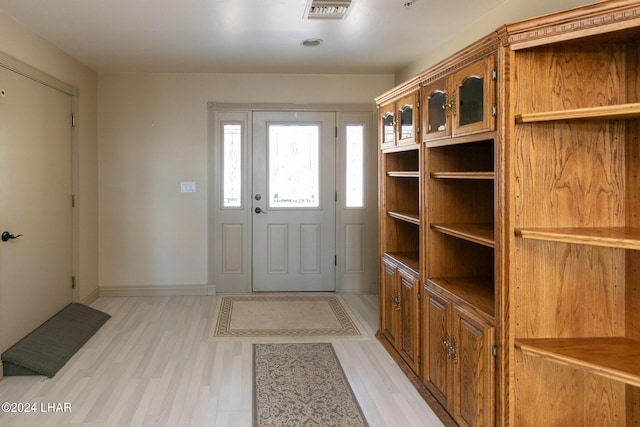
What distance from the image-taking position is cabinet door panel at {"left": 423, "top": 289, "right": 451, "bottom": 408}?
8.23 ft

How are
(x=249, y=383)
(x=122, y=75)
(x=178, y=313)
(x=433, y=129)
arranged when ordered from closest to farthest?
(x=433, y=129)
(x=249, y=383)
(x=178, y=313)
(x=122, y=75)

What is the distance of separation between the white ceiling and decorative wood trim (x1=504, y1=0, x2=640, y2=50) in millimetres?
1396

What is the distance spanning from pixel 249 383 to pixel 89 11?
9.02ft

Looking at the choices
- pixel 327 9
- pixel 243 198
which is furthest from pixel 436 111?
pixel 243 198

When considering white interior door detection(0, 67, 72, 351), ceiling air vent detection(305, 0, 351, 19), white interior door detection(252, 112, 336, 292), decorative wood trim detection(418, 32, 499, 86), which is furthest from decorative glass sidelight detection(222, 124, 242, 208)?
decorative wood trim detection(418, 32, 499, 86)

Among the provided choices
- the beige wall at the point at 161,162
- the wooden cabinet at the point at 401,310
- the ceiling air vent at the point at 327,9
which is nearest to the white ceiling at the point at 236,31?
the ceiling air vent at the point at 327,9

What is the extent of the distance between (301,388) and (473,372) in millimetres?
1158

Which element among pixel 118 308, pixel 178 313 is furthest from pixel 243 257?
pixel 118 308

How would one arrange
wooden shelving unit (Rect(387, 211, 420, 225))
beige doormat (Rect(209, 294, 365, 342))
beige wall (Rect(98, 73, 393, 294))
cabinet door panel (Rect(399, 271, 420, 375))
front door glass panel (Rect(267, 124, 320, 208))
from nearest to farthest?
cabinet door panel (Rect(399, 271, 420, 375)) < wooden shelving unit (Rect(387, 211, 420, 225)) < beige doormat (Rect(209, 294, 365, 342)) < beige wall (Rect(98, 73, 393, 294)) < front door glass panel (Rect(267, 124, 320, 208))

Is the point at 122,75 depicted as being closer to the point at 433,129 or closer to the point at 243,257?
the point at 243,257

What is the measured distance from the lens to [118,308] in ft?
15.6

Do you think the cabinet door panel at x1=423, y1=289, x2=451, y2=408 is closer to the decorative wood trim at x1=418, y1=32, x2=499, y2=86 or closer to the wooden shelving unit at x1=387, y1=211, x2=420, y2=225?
the wooden shelving unit at x1=387, y1=211, x2=420, y2=225

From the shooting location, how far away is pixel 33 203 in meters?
3.65

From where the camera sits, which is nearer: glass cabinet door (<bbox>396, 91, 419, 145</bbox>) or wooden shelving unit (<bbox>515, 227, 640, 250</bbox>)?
wooden shelving unit (<bbox>515, 227, 640, 250</bbox>)
